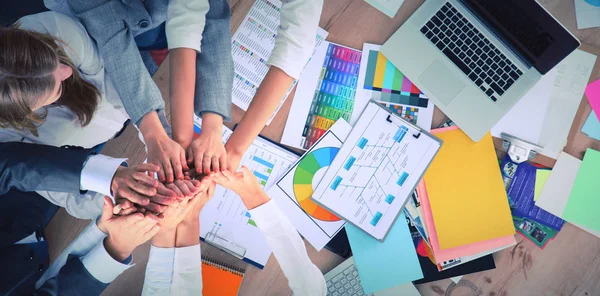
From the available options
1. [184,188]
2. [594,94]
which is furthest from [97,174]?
[594,94]

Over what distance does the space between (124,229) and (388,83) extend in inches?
31.8

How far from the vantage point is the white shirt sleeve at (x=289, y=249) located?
1030 mm

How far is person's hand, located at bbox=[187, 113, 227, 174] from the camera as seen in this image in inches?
39.0

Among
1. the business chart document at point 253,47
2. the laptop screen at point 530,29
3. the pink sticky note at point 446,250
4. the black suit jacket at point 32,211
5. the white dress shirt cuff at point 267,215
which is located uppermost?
the laptop screen at point 530,29

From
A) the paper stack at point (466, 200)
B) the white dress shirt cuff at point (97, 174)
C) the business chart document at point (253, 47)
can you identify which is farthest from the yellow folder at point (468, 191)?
the white dress shirt cuff at point (97, 174)

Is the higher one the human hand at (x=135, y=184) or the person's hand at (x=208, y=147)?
the person's hand at (x=208, y=147)

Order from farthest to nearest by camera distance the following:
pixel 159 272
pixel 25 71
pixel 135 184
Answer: pixel 159 272 < pixel 135 184 < pixel 25 71

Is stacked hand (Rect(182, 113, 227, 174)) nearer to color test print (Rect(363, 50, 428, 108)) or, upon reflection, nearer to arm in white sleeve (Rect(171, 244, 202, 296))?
arm in white sleeve (Rect(171, 244, 202, 296))

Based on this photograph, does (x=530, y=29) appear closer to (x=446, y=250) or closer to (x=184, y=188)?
(x=446, y=250)

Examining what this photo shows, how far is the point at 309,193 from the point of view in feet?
3.64

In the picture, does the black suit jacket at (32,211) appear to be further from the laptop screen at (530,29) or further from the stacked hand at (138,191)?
the laptop screen at (530,29)

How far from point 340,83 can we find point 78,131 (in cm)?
74

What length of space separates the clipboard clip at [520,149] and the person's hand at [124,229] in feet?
3.22

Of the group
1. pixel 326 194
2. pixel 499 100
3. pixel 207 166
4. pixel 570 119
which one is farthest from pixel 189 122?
pixel 570 119
